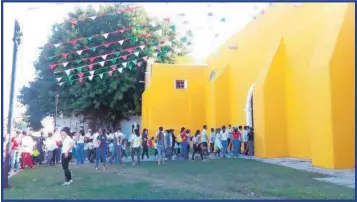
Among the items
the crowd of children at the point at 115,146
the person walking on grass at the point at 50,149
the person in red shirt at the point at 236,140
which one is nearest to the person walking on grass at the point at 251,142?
the crowd of children at the point at 115,146

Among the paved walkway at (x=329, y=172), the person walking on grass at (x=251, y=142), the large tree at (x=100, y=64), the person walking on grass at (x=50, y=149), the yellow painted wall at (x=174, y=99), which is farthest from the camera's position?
the large tree at (x=100, y=64)

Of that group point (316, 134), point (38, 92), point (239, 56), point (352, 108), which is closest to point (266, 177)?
point (316, 134)

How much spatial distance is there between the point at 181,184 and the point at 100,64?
14094 millimetres

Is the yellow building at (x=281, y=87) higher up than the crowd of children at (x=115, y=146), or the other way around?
the yellow building at (x=281, y=87)

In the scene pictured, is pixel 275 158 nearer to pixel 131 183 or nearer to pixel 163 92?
pixel 131 183

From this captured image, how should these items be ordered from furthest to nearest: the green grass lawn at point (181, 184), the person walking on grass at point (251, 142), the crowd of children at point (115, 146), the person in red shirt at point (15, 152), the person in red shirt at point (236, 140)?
1. the person walking on grass at point (251, 142)
2. the person in red shirt at point (236, 140)
3. the crowd of children at point (115, 146)
4. the person in red shirt at point (15, 152)
5. the green grass lawn at point (181, 184)

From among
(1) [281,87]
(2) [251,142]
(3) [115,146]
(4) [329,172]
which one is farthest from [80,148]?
(4) [329,172]

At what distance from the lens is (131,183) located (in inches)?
346

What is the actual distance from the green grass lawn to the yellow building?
1.84 m

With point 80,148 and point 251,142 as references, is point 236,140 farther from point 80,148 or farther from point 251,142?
point 80,148

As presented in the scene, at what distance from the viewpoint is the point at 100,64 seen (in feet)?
70.0

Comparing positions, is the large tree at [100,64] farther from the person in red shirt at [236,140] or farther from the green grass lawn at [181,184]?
the green grass lawn at [181,184]

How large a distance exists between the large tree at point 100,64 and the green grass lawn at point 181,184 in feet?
36.0

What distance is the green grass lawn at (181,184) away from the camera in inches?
284
